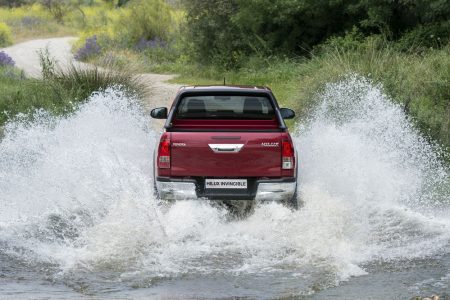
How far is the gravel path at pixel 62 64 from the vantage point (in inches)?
875

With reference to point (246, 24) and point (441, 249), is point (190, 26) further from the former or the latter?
point (441, 249)

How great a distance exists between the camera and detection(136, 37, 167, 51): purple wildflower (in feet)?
141

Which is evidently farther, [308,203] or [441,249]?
[308,203]

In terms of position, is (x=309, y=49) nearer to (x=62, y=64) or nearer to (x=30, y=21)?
(x=62, y=64)

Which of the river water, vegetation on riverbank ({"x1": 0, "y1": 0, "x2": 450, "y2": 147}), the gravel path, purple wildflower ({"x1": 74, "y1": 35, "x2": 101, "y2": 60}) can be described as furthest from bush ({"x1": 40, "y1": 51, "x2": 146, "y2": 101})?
purple wildflower ({"x1": 74, "y1": 35, "x2": 101, "y2": 60})

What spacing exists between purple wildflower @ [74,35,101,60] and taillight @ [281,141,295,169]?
1178 inches

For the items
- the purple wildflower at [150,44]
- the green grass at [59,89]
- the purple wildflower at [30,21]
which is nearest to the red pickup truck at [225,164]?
the green grass at [59,89]

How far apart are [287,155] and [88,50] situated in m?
31.4

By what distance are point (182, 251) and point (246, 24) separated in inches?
860

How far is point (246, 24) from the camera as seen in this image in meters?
31.4

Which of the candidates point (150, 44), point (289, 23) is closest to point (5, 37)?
point (150, 44)

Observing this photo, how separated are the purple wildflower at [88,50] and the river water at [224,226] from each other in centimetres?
2328

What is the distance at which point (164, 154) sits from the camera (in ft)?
35.4

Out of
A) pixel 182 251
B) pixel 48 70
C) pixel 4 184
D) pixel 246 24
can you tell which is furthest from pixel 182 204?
pixel 246 24
